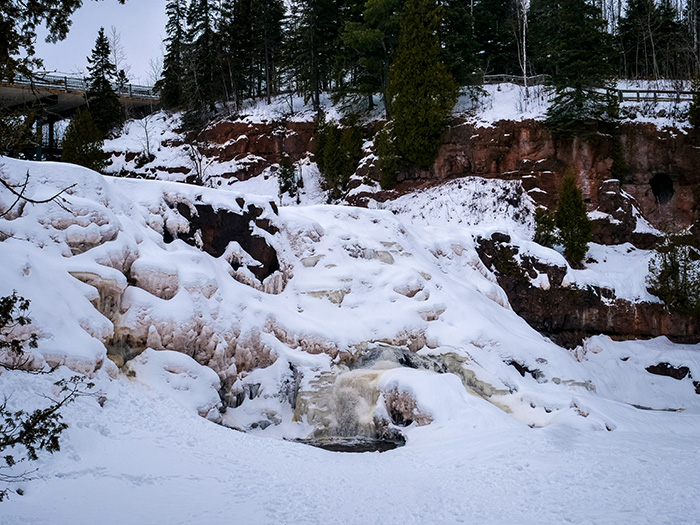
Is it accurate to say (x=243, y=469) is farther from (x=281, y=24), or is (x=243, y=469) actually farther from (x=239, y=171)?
(x=281, y=24)

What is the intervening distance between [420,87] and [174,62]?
67.1 feet

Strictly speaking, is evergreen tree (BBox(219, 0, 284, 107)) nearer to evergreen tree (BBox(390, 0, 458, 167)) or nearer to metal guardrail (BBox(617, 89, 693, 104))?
evergreen tree (BBox(390, 0, 458, 167))

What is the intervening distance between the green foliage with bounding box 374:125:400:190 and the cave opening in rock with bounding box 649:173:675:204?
11287 mm

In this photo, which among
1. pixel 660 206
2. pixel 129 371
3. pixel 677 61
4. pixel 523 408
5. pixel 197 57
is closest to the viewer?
pixel 129 371

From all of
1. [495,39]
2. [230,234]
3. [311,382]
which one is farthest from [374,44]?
[311,382]

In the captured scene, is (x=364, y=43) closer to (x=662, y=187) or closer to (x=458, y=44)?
(x=458, y=44)

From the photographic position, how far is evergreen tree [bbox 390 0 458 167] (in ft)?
83.6

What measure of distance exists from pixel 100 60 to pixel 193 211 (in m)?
27.8

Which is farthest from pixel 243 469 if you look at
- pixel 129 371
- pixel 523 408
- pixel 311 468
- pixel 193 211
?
pixel 193 211

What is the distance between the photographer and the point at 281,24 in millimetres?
35531

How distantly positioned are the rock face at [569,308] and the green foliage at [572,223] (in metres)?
2.19

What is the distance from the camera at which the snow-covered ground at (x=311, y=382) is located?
253 inches

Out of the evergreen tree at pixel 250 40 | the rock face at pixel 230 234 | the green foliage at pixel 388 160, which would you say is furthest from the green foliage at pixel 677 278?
the evergreen tree at pixel 250 40

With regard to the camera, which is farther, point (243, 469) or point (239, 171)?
point (239, 171)
